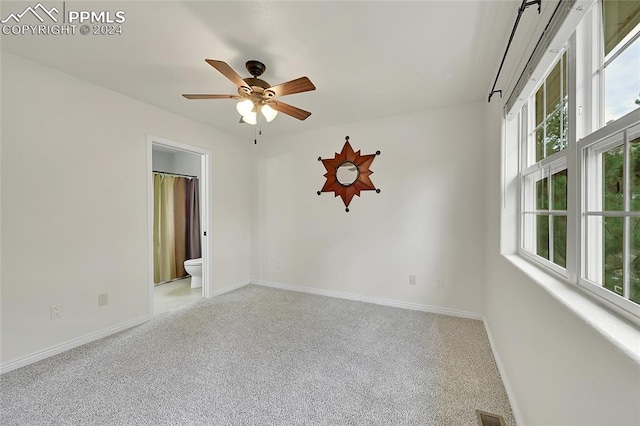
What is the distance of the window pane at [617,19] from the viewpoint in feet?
2.66

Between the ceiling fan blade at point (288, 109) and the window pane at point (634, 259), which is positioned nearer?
the window pane at point (634, 259)

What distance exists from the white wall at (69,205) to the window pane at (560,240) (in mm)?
3506

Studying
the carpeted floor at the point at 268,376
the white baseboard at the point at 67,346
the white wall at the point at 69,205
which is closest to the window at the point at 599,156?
the carpeted floor at the point at 268,376

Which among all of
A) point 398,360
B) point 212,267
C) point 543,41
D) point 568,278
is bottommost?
point 398,360

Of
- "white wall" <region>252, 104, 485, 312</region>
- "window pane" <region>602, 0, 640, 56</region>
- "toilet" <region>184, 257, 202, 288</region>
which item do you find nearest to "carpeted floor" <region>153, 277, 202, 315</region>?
"toilet" <region>184, 257, 202, 288</region>

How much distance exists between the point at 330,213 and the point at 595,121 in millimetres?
2800

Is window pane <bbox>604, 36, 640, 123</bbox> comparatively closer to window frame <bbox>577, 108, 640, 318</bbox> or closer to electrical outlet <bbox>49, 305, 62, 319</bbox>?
window frame <bbox>577, 108, 640, 318</bbox>

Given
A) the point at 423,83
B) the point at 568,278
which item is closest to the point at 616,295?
the point at 568,278

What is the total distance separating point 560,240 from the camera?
50.8 inches

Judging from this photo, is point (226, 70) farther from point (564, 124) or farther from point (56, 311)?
point (56, 311)

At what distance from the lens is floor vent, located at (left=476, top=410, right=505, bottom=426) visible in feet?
4.70

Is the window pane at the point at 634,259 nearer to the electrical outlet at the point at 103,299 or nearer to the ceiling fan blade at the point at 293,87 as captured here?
the ceiling fan blade at the point at 293,87

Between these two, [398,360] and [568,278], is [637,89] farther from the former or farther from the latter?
[398,360]

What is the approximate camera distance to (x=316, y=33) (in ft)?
5.65
